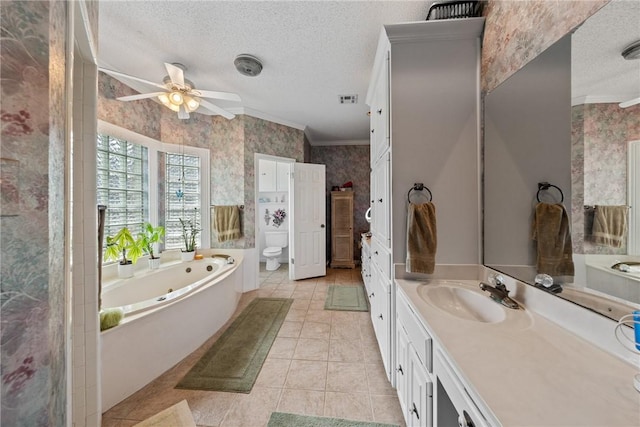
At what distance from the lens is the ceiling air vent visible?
2822mm

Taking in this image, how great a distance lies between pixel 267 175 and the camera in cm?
457

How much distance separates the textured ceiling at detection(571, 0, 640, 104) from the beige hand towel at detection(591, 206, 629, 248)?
1.19ft

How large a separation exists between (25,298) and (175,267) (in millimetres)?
2688

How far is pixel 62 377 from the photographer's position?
67 centimetres

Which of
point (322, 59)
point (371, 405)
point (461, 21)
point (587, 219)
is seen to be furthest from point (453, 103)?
point (371, 405)

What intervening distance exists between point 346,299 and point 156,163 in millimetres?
3098

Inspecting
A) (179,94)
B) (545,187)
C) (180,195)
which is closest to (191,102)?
(179,94)

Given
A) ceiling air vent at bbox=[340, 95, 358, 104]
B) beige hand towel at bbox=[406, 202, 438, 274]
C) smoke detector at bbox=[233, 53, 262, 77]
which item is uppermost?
ceiling air vent at bbox=[340, 95, 358, 104]

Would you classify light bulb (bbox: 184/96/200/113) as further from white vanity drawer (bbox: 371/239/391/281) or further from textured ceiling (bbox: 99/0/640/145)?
white vanity drawer (bbox: 371/239/391/281)

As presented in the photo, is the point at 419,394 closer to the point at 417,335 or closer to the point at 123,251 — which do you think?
the point at 417,335

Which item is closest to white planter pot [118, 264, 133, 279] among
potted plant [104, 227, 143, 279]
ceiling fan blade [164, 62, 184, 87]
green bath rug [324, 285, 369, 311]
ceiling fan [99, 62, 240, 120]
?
potted plant [104, 227, 143, 279]

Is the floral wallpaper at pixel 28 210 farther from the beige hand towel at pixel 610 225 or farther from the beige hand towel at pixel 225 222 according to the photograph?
the beige hand towel at pixel 225 222

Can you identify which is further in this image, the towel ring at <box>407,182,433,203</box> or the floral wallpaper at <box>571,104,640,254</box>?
the towel ring at <box>407,182,433,203</box>

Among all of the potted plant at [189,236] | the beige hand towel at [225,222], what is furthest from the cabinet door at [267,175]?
the potted plant at [189,236]
